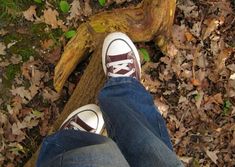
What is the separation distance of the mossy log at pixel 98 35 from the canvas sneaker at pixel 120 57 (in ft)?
0.26

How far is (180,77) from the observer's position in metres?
3.63

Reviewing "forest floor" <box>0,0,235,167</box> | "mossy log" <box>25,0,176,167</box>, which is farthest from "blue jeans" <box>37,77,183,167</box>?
"forest floor" <box>0,0,235,167</box>

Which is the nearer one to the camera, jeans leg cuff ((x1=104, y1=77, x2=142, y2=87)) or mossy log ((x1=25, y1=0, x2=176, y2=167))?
jeans leg cuff ((x1=104, y1=77, x2=142, y2=87))

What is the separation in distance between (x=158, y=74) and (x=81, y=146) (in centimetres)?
133

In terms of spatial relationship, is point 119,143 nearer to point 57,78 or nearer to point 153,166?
point 153,166

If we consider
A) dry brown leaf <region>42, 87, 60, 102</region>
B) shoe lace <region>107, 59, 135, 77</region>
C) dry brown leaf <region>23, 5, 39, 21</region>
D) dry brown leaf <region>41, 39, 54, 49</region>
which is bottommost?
dry brown leaf <region>42, 87, 60, 102</region>

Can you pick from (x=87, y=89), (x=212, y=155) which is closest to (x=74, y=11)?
(x=87, y=89)

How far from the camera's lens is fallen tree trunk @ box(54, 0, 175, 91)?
315cm

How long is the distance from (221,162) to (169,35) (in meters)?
1.36

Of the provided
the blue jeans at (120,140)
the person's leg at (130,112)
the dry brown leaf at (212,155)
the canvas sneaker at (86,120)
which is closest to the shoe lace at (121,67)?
the person's leg at (130,112)

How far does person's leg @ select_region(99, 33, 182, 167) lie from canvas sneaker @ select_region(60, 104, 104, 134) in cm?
32

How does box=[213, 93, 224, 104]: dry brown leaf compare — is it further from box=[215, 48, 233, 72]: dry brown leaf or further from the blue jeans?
the blue jeans

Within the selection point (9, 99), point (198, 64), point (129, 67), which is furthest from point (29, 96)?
point (198, 64)

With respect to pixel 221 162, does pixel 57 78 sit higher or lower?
higher
